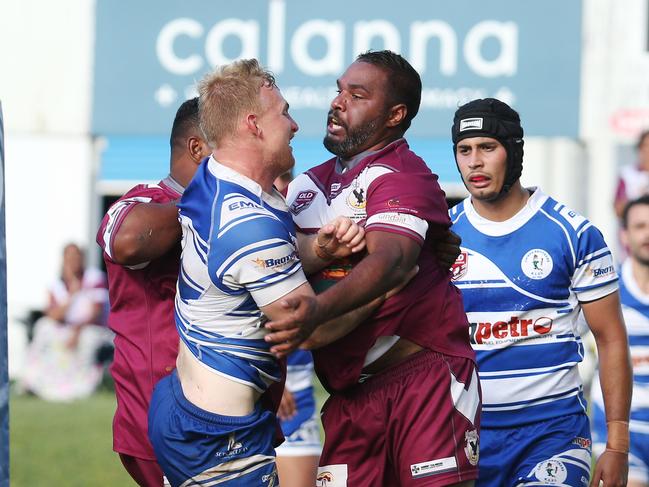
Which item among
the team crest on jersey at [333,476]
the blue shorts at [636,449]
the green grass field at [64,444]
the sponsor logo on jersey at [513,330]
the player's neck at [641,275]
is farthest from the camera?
the green grass field at [64,444]

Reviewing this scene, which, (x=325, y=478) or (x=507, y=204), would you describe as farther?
(x=507, y=204)

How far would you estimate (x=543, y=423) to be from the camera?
5.53m

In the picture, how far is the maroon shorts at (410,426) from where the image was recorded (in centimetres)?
465

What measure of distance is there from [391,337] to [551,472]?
45.2 inches

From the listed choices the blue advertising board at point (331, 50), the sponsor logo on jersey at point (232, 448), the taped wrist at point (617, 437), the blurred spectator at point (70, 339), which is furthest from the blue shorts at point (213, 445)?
the blue advertising board at point (331, 50)

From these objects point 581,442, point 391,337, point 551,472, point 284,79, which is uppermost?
point 284,79

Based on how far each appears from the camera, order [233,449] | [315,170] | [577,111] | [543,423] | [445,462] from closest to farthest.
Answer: [233,449] < [445,462] < [315,170] < [543,423] < [577,111]

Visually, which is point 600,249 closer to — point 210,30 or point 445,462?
point 445,462

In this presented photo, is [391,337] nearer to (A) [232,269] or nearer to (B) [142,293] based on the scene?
(A) [232,269]

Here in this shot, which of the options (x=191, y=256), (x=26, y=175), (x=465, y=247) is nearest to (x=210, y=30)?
(x=26, y=175)

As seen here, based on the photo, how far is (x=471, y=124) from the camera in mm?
5840

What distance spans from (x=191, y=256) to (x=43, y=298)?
1522 centimetres

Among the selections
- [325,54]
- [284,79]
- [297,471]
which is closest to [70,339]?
[284,79]

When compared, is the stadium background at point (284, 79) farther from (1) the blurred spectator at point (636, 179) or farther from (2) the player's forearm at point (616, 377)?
(2) the player's forearm at point (616, 377)
